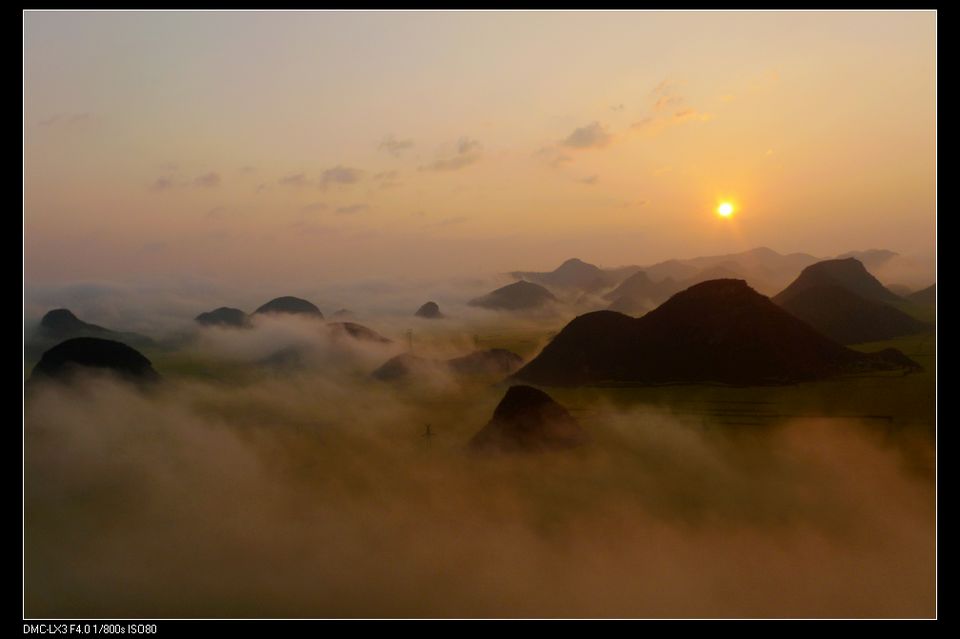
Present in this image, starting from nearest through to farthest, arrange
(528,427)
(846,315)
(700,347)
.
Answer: (528,427) → (700,347) → (846,315)

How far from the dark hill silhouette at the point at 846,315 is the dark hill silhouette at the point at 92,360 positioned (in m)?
19.9

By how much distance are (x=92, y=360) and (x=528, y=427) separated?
13.5 metres

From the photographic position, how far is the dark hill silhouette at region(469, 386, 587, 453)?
17.1 m

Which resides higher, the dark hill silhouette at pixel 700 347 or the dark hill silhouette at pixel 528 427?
the dark hill silhouette at pixel 700 347

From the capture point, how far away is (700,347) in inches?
711

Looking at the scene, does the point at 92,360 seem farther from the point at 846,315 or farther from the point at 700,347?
the point at 846,315

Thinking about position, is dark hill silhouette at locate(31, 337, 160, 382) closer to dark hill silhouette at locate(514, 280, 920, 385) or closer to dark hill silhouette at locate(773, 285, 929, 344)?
dark hill silhouette at locate(514, 280, 920, 385)

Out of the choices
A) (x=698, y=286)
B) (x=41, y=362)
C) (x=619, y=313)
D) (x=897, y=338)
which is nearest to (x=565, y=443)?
(x=619, y=313)

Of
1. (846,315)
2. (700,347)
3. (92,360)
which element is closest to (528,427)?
(700,347)

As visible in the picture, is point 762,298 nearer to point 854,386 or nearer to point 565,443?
point 854,386

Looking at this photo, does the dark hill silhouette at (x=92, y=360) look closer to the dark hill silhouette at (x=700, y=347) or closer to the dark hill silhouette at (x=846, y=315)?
the dark hill silhouette at (x=700, y=347)

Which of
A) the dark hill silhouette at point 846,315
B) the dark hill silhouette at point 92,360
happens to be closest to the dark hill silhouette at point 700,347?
the dark hill silhouette at point 846,315

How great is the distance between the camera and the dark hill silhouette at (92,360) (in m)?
19.5

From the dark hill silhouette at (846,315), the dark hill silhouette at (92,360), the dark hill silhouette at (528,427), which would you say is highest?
the dark hill silhouette at (846,315)
